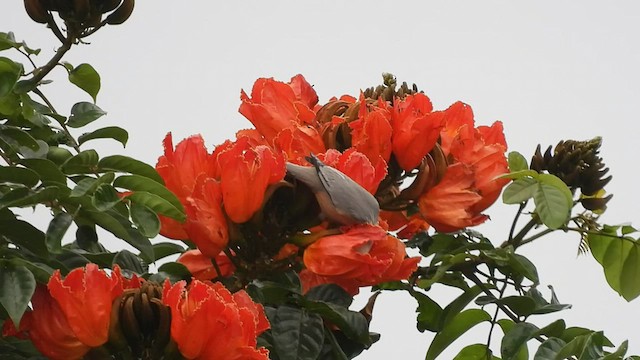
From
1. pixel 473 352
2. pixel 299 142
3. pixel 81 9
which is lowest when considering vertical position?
pixel 473 352

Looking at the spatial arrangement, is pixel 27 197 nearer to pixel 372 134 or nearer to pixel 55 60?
pixel 55 60

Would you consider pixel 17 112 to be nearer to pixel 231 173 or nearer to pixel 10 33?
pixel 10 33

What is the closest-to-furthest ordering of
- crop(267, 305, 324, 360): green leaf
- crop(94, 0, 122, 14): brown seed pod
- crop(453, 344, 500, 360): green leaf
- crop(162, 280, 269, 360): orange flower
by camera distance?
crop(162, 280, 269, 360): orange flower → crop(267, 305, 324, 360): green leaf → crop(94, 0, 122, 14): brown seed pod → crop(453, 344, 500, 360): green leaf

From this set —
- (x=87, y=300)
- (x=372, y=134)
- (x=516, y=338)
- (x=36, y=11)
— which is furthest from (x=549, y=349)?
(x=36, y=11)

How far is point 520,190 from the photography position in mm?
1030

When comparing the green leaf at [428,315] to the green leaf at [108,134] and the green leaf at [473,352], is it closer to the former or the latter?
the green leaf at [473,352]

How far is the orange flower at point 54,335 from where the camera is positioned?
0.77 metres

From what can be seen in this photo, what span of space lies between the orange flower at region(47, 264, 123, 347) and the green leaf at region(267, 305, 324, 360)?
159 mm

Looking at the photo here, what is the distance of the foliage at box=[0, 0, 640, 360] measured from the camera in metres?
0.79

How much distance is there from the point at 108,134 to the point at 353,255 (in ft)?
1.23

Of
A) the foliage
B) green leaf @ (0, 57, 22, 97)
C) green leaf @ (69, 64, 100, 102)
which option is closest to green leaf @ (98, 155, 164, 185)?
the foliage

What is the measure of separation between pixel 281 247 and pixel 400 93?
11.3 inches

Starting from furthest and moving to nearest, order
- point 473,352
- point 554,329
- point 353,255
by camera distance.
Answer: point 473,352 < point 554,329 < point 353,255

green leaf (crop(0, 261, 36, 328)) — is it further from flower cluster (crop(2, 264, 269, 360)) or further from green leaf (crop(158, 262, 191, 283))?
green leaf (crop(158, 262, 191, 283))
